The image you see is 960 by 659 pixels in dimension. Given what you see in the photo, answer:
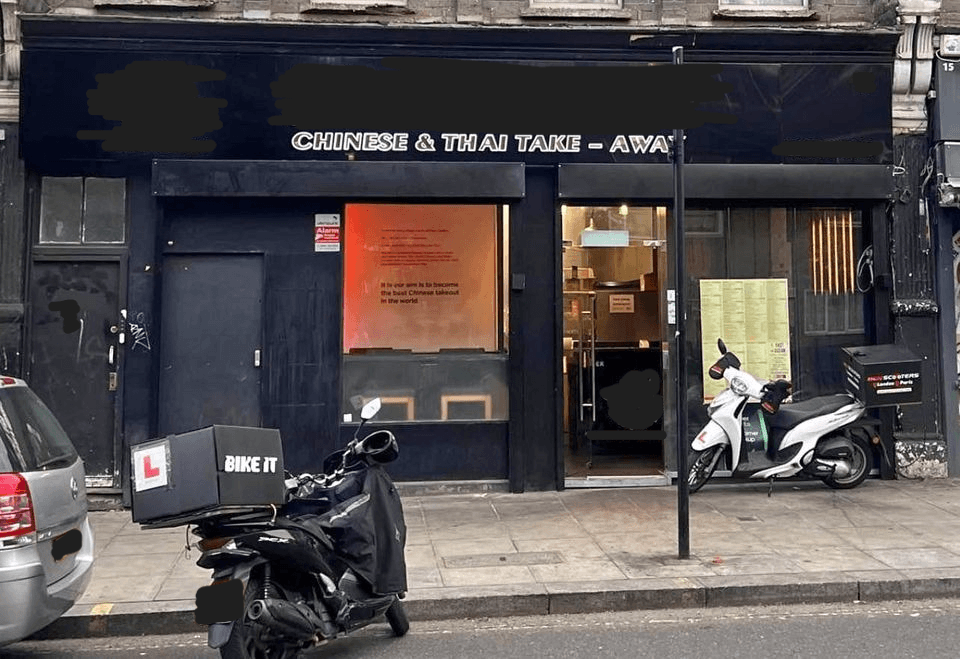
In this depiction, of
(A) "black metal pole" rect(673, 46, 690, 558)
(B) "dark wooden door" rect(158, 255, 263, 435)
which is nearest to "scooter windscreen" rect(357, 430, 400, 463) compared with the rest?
(A) "black metal pole" rect(673, 46, 690, 558)

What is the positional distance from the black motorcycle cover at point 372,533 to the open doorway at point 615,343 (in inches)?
182

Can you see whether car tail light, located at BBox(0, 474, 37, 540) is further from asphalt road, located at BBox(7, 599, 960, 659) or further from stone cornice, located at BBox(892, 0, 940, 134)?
stone cornice, located at BBox(892, 0, 940, 134)

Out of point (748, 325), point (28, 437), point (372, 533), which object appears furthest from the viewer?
point (748, 325)

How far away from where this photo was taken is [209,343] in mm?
8742

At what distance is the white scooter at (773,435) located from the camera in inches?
338

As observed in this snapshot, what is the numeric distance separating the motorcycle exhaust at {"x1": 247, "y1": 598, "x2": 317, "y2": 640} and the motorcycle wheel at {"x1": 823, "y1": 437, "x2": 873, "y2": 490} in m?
6.44

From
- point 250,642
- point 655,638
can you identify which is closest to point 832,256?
point 655,638

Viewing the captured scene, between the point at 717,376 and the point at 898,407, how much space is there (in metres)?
2.27

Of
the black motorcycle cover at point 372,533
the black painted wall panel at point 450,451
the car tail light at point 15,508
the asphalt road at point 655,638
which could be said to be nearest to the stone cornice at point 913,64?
the black painted wall panel at point 450,451

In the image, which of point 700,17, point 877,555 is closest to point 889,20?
point 700,17

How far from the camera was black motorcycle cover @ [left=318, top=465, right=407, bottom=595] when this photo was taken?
459 centimetres

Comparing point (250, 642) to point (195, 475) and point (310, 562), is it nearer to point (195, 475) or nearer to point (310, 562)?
point (310, 562)

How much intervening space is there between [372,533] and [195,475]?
112 centimetres

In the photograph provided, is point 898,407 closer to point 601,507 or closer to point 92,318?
point 601,507
